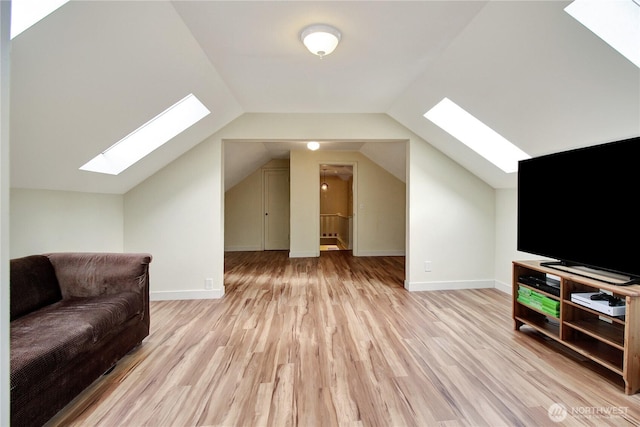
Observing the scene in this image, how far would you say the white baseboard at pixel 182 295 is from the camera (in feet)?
11.3

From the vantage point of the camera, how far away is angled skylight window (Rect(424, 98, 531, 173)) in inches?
124

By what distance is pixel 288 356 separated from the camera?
2143mm

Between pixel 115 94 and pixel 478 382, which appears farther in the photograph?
pixel 115 94

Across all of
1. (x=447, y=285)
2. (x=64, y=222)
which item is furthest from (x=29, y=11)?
(x=447, y=285)

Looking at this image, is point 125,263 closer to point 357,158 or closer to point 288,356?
point 288,356

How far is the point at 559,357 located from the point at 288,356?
2.04m

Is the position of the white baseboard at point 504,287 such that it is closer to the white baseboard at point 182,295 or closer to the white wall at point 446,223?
the white wall at point 446,223

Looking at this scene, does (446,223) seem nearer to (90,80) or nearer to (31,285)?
(90,80)

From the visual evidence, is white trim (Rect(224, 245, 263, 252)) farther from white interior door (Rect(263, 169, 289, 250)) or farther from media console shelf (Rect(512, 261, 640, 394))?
media console shelf (Rect(512, 261, 640, 394))

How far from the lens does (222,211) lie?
143 inches

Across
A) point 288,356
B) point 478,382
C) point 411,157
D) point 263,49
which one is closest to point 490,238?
point 411,157
